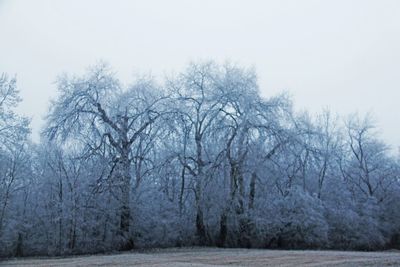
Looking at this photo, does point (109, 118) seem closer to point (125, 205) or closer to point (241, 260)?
point (125, 205)

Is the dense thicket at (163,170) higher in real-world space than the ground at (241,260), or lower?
higher

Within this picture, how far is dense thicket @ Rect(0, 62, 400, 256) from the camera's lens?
1053 inches

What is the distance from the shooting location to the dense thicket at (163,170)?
87.8 feet

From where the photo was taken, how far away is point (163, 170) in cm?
2903

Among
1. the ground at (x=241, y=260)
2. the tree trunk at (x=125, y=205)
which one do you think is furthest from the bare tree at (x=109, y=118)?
the ground at (x=241, y=260)

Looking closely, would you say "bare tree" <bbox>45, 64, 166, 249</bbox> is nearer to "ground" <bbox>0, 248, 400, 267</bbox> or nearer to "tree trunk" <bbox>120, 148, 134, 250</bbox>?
"tree trunk" <bbox>120, 148, 134, 250</bbox>

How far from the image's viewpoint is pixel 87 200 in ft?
87.4

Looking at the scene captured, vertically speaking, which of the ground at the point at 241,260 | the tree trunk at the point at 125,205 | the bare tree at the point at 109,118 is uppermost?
the bare tree at the point at 109,118

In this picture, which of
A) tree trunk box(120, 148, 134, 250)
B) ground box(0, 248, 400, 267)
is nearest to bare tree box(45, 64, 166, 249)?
tree trunk box(120, 148, 134, 250)

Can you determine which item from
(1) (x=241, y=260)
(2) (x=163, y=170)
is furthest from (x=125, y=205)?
(1) (x=241, y=260)

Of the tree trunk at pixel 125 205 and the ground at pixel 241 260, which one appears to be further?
the tree trunk at pixel 125 205

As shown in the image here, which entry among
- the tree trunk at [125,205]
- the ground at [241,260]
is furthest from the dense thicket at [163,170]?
the ground at [241,260]

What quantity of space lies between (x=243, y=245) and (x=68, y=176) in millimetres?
12277

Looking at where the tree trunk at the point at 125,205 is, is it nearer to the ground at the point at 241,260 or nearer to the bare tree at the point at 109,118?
the bare tree at the point at 109,118
